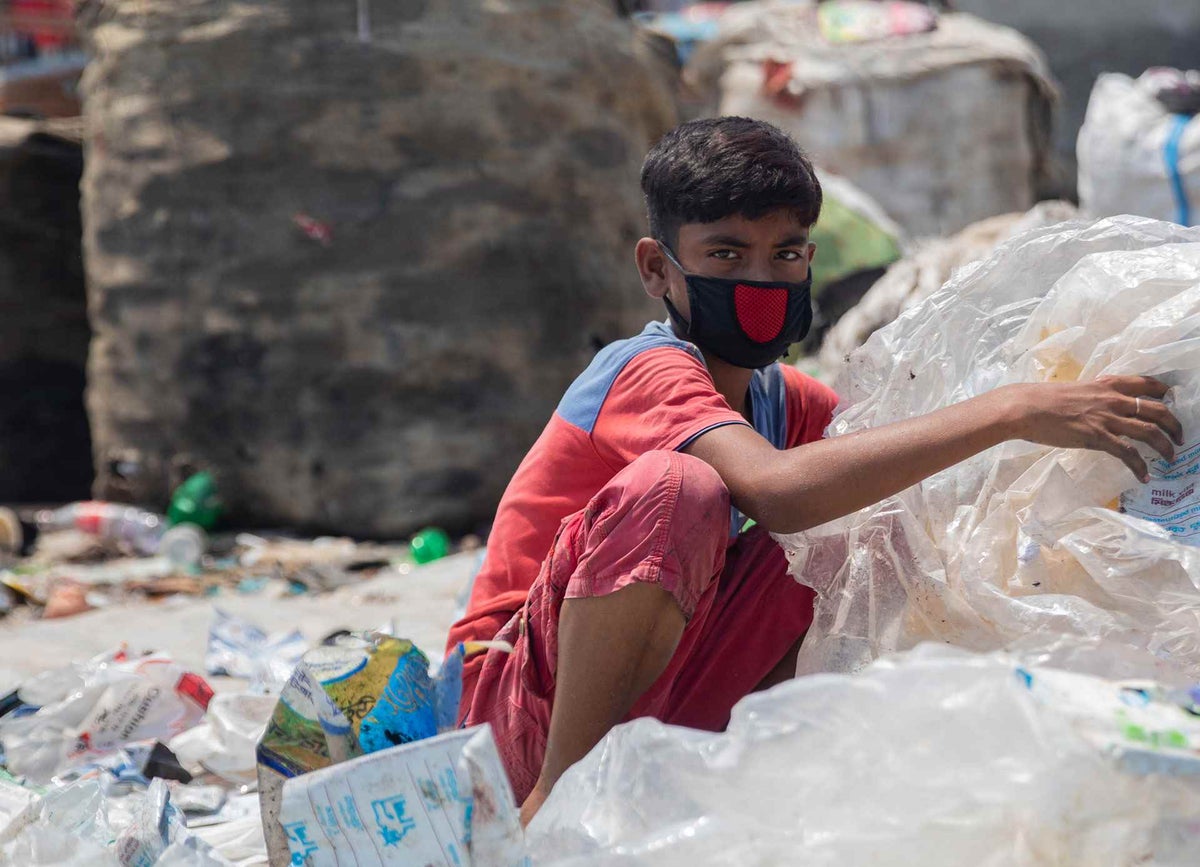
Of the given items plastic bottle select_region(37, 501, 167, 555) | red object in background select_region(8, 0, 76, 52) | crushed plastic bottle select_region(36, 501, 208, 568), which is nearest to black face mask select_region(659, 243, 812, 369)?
crushed plastic bottle select_region(36, 501, 208, 568)

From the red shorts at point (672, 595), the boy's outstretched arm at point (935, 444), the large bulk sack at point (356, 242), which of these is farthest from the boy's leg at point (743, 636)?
the large bulk sack at point (356, 242)

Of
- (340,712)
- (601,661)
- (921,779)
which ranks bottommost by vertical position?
(340,712)

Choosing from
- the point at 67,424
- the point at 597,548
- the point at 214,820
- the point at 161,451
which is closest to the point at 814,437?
the point at 597,548

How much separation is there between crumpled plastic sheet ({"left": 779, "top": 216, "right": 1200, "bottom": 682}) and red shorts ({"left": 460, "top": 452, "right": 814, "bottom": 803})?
0.08 metres

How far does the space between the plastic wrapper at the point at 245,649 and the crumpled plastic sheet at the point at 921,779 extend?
1476mm

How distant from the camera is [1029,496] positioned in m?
1.63

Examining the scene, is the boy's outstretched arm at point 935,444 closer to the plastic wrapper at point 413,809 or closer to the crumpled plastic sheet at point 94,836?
the plastic wrapper at point 413,809

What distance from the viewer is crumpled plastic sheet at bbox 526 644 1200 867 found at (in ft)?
3.79

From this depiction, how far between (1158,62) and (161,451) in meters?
7.92

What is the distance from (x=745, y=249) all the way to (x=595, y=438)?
0.34 m

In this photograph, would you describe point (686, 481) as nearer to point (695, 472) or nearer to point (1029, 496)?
point (695, 472)

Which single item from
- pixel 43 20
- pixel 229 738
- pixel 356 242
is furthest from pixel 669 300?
→ pixel 43 20

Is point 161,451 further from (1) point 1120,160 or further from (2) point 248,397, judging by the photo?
(1) point 1120,160

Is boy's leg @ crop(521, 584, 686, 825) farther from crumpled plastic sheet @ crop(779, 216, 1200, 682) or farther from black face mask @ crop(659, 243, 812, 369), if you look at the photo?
black face mask @ crop(659, 243, 812, 369)
